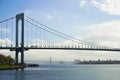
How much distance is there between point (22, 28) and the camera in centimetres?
10181

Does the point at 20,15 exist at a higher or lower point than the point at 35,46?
higher

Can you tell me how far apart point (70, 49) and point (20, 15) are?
59.9ft

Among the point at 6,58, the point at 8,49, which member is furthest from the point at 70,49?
the point at 6,58

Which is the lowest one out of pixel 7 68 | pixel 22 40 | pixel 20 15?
pixel 7 68

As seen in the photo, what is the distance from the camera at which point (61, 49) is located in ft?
336

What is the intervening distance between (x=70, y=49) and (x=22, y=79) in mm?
48064

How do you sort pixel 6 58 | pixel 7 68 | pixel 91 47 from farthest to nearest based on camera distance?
pixel 6 58, pixel 91 47, pixel 7 68

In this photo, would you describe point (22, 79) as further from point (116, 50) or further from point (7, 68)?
point (116, 50)

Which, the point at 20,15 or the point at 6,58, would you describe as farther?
the point at 6,58

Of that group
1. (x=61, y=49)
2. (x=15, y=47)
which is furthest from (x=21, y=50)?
(x=61, y=49)

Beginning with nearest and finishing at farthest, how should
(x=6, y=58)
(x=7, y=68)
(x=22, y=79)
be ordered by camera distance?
(x=22, y=79)
(x=7, y=68)
(x=6, y=58)

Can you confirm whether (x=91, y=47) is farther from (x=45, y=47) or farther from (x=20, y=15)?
(x=20, y=15)

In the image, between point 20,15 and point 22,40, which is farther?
point 20,15

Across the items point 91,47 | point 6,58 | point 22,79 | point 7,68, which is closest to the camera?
point 22,79
